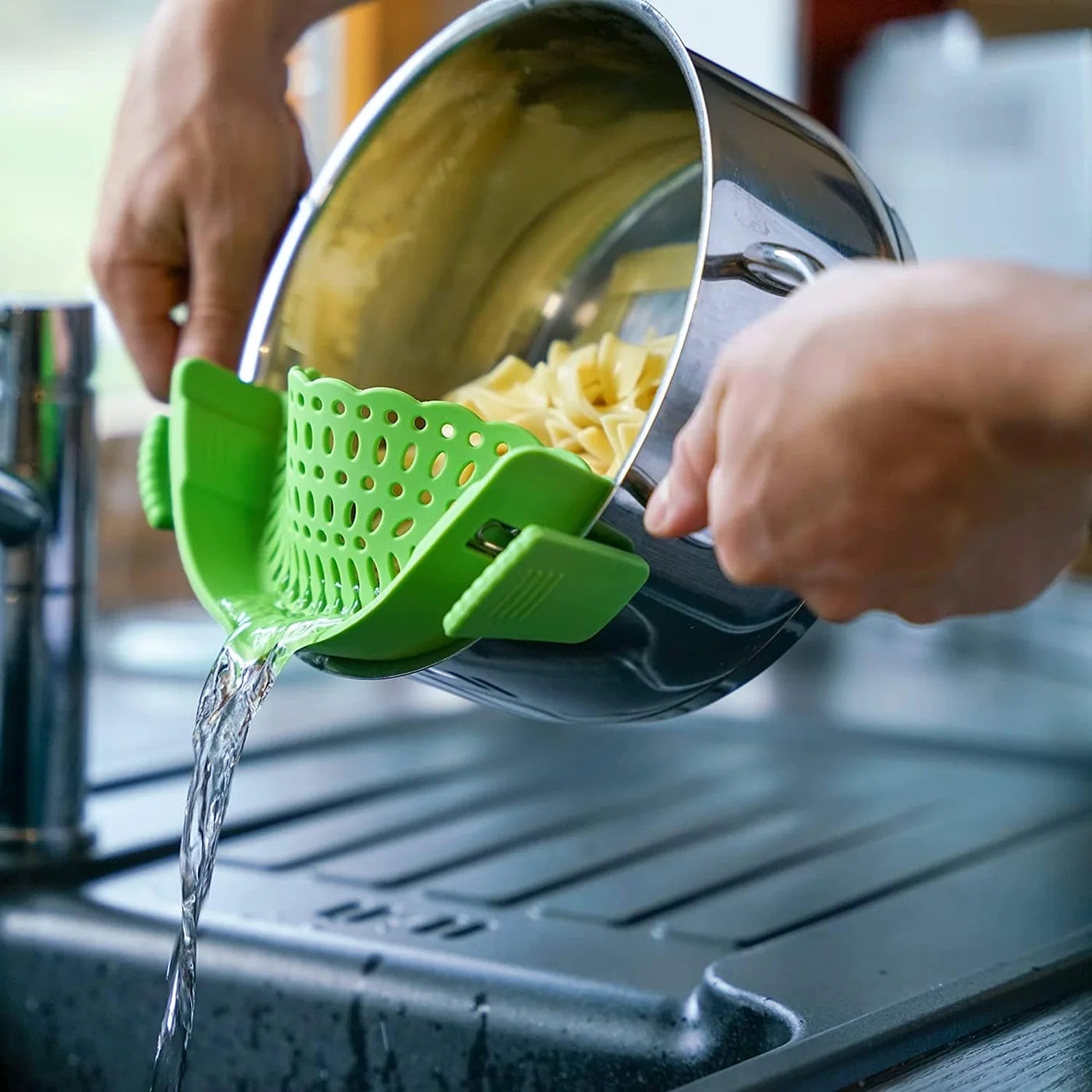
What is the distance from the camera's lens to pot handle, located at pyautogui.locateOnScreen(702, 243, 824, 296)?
51cm

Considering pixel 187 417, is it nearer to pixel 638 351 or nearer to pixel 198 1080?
pixel 638 351

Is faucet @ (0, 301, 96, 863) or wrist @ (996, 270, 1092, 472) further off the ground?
wrist @ (996, 270, 1092, 472)

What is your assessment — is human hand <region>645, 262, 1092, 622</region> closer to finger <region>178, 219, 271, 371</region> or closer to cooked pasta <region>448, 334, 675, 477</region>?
cooked pasta <region>448, 334, 675, 477</region>

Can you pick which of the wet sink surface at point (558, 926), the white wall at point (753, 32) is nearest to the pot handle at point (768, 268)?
the wet sink surface at point (558, 926)

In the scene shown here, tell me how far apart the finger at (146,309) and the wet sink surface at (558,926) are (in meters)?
0.24

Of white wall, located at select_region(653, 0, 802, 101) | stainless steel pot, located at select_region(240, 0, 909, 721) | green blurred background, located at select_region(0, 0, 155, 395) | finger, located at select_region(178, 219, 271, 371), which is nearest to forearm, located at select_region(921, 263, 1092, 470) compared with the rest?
stainless steel pot, located at select_region(240, 0, 909, 721)

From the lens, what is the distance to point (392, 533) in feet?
1.69

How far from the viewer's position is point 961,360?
1.37 ft

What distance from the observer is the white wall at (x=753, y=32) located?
7.02 feet

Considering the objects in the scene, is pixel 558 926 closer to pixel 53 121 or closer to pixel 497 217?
pixel 497 217

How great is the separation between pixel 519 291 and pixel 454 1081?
341mm

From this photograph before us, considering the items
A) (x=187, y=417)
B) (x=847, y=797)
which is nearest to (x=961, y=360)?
(x=187, y=417)

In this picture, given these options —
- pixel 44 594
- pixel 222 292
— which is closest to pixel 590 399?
pixel 222 292

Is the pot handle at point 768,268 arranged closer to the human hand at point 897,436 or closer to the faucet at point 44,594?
the human hand at point 897,436
